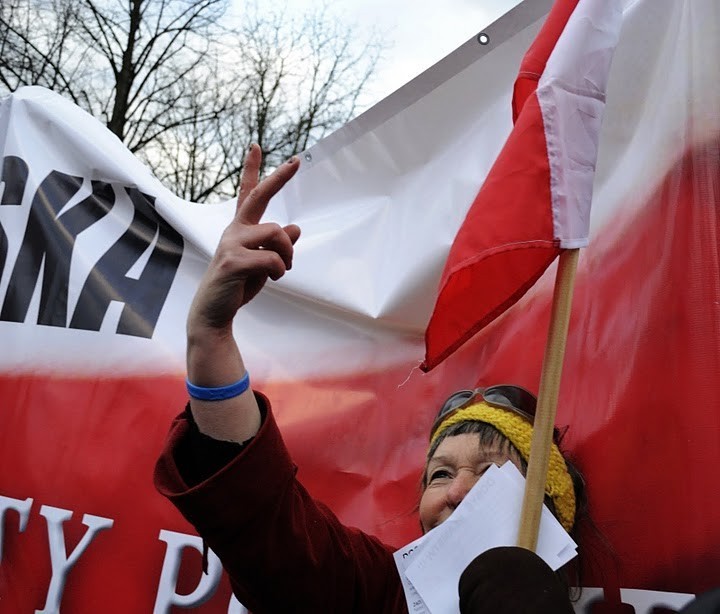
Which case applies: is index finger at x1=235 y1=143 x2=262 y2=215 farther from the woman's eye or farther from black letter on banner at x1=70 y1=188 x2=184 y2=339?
black letter on banner at x1=70 y1=188 x2=184 y2=339

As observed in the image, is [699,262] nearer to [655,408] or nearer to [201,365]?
[655,408]

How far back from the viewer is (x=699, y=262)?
1.29 meters

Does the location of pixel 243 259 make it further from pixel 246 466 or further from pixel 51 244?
pixel 51 244

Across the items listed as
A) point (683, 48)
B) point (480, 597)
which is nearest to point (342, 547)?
point (480, 597)

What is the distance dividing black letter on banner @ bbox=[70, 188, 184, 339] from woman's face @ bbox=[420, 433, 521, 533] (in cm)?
94

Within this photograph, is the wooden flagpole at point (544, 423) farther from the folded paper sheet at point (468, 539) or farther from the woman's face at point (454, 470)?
the woman's face at point (454, 470)

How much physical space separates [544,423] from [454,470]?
0.91 feet

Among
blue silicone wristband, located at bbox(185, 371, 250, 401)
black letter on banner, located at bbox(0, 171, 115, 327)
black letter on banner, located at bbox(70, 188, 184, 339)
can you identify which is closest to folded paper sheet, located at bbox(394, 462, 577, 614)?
blue silicone wristband, located at bbox(185, 371, 250, 401)

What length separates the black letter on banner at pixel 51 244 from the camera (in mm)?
2160

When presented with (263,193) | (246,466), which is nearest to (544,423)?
(246,466)

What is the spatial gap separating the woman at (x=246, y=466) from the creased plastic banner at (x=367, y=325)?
0.79 feet

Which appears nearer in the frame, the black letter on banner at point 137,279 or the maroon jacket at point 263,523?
the maroon jacket at point 263,523

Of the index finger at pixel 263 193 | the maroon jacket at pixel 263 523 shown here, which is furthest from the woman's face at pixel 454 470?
the index finger at pixel 263 193

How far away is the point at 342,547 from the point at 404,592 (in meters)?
0.12
